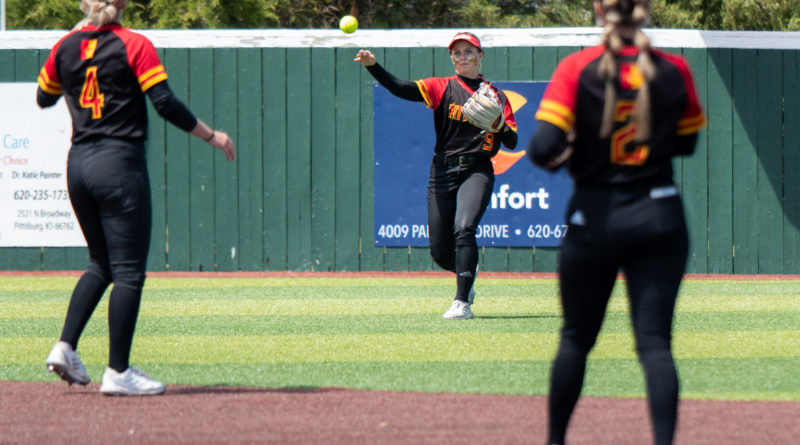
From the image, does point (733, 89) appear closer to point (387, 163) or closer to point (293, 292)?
point (387, 163)

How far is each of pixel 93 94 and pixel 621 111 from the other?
2826 millimetres

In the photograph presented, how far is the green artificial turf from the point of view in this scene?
20.0 ft

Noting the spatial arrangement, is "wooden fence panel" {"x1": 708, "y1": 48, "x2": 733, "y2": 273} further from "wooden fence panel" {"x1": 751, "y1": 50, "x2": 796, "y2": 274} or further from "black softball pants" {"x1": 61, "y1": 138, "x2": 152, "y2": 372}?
"black softball pants" {"x1": 61, "y1": 138, "x2": 152, "y2": 372}

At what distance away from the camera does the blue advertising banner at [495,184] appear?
14125 millimetres

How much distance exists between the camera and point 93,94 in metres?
5.42

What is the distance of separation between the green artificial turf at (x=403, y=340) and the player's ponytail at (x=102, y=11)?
1.94 meters

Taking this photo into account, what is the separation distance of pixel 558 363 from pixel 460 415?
124 cm

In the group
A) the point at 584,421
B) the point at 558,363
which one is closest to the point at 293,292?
the point at 584,421

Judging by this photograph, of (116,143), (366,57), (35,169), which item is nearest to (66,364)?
(116,143)

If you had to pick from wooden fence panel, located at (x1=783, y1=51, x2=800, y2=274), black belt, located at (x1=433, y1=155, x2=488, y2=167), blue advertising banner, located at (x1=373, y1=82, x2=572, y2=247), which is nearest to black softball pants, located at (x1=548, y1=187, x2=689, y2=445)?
black belt, located at (x1=433, y1=155, x2=488, y2=167)

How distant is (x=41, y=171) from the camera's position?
14297 millimetres

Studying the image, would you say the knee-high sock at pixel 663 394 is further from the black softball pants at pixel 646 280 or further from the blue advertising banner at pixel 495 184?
the blue advertising banner at pixel 495 184

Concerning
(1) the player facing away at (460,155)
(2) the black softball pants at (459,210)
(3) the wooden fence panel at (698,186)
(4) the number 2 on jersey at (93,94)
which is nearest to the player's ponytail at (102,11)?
(4) the number 2 on jersey at (93,94)

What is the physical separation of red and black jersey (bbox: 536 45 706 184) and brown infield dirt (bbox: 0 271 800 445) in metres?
1.32
